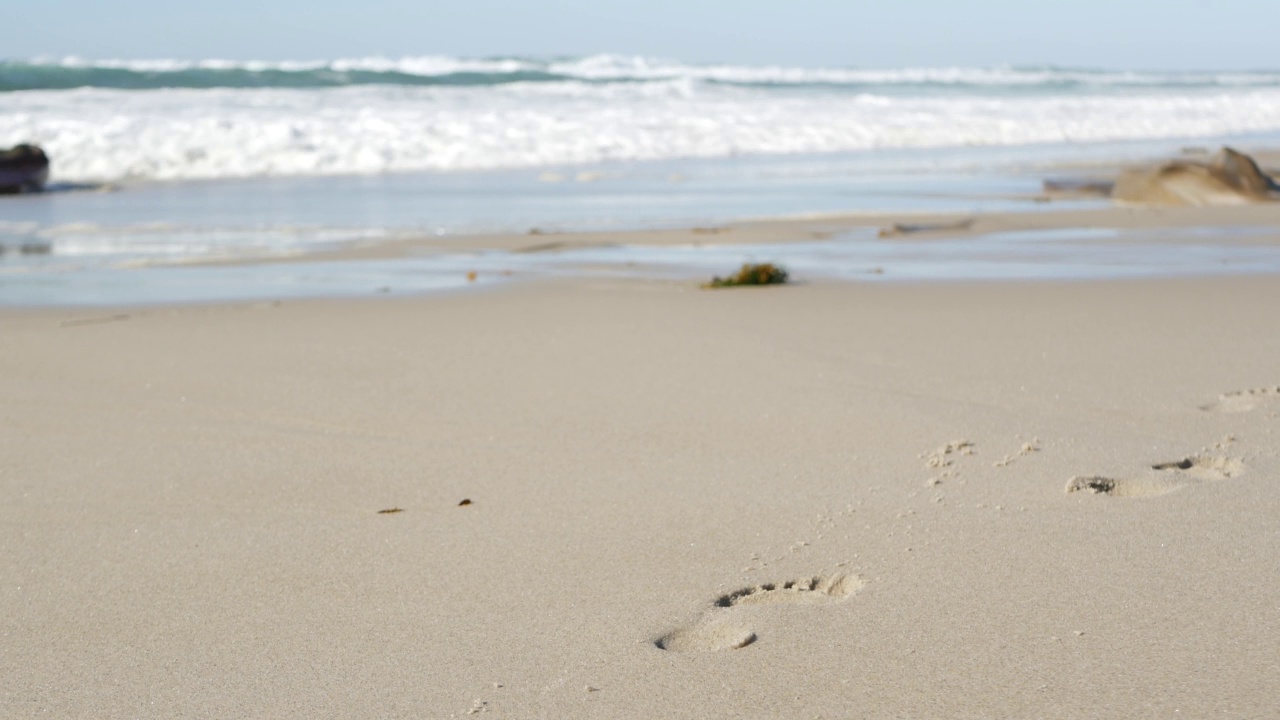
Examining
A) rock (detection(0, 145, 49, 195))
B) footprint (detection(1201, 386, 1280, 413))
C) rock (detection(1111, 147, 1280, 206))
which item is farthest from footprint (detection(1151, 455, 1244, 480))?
rock (detection(0, 145, 49, 195))

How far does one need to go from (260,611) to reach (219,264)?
474cm

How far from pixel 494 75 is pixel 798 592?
32599mm

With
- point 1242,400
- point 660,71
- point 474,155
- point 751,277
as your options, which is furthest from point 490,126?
point 660,71

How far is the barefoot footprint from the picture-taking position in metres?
1.91

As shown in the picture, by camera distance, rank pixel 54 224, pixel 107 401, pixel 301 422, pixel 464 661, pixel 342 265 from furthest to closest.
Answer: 1. pixel 54 224
2. pixel 342 265
3. pixel 107 401
4. pixel 301 422
5. pixel 464 661

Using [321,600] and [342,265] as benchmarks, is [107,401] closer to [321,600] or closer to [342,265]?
[321,600]

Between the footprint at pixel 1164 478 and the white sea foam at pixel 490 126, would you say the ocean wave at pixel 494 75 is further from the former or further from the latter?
the footprint at pixel 1164 478

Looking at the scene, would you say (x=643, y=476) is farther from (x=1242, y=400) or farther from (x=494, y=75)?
(x=494, y=75)

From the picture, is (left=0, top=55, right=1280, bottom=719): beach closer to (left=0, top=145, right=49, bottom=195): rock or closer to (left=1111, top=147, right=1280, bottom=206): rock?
(left=1111, top=147, right=1280, bottom=206): rock

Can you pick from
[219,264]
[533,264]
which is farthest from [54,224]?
[533,264]

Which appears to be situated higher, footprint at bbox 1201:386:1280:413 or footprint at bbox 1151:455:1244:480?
footprint at bbox 1151:455:1244:480

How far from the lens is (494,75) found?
3344 cm

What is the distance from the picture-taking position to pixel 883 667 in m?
1.80

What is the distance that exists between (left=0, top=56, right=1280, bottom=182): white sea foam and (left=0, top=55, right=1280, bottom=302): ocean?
0.05m
